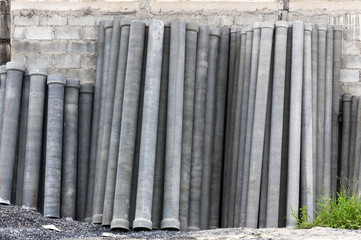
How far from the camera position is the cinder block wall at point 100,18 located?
10180 mm

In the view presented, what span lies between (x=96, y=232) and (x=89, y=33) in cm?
299

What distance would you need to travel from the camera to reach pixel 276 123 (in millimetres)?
8992

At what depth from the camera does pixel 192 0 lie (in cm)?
1027

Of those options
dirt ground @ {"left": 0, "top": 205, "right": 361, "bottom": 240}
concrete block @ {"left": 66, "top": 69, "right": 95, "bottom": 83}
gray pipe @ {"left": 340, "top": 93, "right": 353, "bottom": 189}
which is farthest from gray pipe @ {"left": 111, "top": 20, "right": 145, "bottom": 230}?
gray pipe @ {"left": 340, "top": 93, "right": 353, "bottom": 189}

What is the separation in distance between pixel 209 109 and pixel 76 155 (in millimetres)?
1653

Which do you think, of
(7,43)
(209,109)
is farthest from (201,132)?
(7,43)

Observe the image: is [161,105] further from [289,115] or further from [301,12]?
[301,12]

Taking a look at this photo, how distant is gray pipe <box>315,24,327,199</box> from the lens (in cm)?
921

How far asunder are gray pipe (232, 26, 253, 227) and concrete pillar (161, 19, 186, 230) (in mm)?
754

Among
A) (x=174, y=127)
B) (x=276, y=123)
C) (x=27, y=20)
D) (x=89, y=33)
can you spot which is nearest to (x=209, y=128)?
(x=174, y=127)

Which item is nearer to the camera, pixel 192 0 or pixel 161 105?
pixel 161 105

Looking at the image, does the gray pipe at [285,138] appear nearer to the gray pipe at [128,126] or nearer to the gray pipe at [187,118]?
the gray pipe at [187,118]

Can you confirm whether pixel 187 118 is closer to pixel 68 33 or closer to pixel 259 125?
pixel 259 125

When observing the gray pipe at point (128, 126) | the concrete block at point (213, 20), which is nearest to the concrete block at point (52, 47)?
the gray pipe at point (128, 126)
